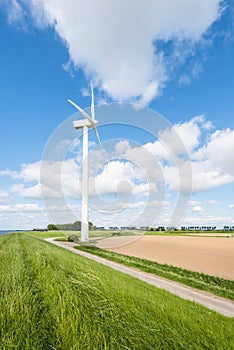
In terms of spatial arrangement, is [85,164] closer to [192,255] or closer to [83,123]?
[83,123]

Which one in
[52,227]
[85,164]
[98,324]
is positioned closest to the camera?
[98,324]

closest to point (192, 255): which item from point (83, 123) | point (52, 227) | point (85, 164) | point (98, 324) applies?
point (85, 164)

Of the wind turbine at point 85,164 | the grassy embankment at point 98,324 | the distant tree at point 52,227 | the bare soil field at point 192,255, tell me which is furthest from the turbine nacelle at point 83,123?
the distant tree at point 52,227

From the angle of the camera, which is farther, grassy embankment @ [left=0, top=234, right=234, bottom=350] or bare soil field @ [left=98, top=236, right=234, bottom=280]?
bare soil field @ [left=98, top=236, right=234, bottom=280]

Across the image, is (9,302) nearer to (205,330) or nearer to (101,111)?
(205,330)

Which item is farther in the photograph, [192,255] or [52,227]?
[52,227]

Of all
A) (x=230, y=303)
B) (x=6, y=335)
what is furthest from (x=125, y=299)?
(x=230, y=303)

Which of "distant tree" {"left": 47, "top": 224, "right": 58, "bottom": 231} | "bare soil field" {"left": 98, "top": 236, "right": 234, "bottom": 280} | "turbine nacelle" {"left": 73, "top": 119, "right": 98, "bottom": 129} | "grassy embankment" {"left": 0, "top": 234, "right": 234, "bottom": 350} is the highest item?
"turbine nacelle" {"left": 73, "top": 119, "right": 98, "bottom": 129}

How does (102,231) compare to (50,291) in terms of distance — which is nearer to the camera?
(50,291)

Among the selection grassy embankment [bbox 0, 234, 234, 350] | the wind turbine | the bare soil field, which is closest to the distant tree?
the wind turbine

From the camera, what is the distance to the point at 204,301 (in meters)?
8.67

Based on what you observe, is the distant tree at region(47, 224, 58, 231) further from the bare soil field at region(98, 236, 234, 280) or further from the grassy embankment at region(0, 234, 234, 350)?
the grassy embankment at region(0, 234, 234, 350)

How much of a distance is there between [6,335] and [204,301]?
22.9 ft

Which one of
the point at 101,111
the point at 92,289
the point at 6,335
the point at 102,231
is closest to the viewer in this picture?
the point at 6,335
